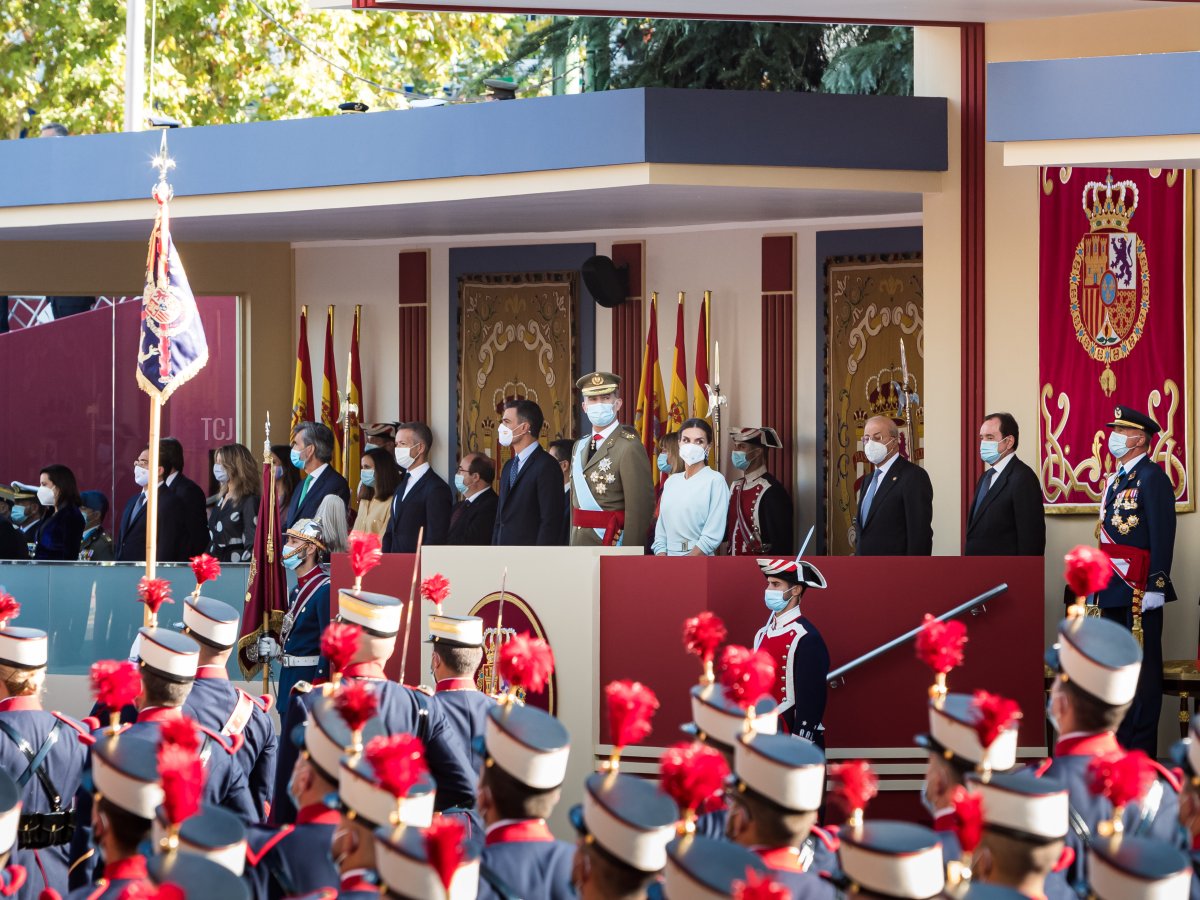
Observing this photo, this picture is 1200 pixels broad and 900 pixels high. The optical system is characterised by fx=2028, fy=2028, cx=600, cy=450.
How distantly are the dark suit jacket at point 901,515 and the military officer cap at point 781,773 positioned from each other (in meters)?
A: 5.75

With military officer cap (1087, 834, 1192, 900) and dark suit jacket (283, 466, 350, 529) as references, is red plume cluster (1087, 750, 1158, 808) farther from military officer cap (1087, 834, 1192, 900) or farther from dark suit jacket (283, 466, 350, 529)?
dark suit jacket (283, 466, 350, 529)

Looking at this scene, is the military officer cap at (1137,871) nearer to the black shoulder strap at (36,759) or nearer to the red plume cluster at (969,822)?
the red plume cluster at (969,822)

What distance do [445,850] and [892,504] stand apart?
22.4 ft

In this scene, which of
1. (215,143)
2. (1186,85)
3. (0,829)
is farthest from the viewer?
(215,143)

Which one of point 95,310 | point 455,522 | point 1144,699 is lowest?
point 1144,699

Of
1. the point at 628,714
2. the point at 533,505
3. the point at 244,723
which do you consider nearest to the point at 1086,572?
the point at 628,714

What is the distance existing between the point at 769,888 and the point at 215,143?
10.2 meters

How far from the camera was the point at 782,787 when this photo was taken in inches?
190

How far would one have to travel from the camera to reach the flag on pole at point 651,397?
1440 centimetres

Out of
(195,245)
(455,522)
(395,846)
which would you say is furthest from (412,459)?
(395,846)

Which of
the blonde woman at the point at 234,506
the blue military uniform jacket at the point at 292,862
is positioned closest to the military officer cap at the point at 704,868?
the blue military uniform jacket at the point at 292,862

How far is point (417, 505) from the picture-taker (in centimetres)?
1223

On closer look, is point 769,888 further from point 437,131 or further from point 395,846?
point 437,131

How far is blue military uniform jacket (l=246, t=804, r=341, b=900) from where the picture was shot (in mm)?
5270
